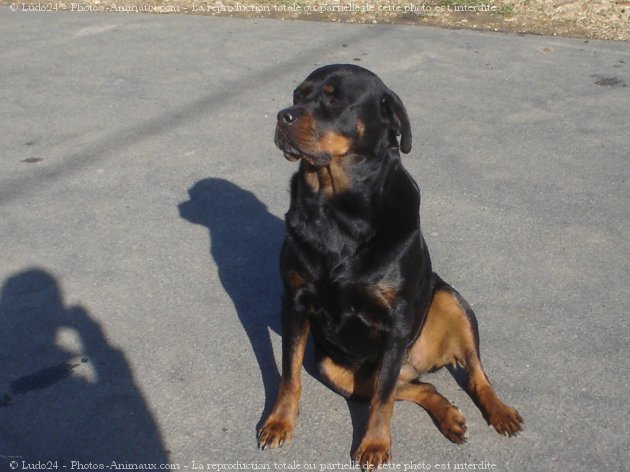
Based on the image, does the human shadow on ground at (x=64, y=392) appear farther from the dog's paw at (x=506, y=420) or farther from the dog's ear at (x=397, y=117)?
the dog's ear at (x=397, y=117)

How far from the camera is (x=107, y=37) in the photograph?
1028 cm

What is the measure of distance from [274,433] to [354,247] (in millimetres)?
871

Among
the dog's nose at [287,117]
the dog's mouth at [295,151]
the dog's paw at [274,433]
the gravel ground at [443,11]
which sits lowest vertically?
the gravel ground at [443,11]

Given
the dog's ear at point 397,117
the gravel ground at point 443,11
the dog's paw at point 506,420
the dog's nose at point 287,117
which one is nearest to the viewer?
the dog's nose at point 287,117

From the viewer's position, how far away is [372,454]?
3.56 meters

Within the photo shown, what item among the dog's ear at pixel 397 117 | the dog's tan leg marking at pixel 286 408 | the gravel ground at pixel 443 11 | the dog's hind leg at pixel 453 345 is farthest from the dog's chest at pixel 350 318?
the gravel ground at pixel 443 11

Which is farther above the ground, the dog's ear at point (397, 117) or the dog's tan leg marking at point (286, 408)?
the dog's ear at point (397, 117)

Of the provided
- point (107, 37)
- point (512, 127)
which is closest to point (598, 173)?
point (512, 127)

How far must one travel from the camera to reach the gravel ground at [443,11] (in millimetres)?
10312

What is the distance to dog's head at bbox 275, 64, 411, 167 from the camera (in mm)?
3504

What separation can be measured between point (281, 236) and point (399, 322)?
2.05 meters

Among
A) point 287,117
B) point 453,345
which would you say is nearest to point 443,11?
point 453,345

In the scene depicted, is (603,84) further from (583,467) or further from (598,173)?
(583,467)

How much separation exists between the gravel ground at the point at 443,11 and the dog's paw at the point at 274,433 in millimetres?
7666
